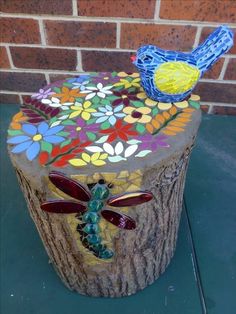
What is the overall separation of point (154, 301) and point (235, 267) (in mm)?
270

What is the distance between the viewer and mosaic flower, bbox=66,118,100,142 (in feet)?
2.68

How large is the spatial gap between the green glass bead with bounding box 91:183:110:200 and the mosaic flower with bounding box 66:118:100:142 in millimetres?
132

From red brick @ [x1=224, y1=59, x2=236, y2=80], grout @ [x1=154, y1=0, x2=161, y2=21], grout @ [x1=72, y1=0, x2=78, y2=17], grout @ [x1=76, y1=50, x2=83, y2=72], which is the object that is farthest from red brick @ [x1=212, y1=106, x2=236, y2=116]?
grout @ [x1=72, y1=0, x2=78, y2=17]

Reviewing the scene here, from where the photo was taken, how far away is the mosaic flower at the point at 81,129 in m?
0.82

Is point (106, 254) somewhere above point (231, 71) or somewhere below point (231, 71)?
below

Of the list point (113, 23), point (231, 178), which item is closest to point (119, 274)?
point (231, 178)

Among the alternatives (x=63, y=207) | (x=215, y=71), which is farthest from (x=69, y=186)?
(x=215, y=71)

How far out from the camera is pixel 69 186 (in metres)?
0.73

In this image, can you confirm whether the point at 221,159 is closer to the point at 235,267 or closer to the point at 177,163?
the point at 235,267

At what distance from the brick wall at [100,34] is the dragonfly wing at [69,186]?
87cm

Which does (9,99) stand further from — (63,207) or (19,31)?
(63,207)

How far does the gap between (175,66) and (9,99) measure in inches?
41.2

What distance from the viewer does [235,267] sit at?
Answer: 107cm

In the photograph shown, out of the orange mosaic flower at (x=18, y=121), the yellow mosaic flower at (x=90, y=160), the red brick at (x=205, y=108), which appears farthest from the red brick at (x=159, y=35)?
the yellow mosaic flower at (x=90, y=160)
